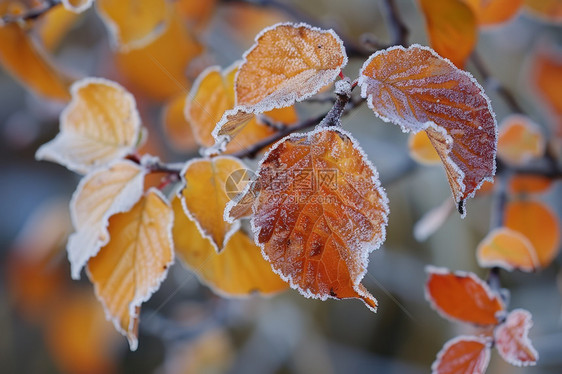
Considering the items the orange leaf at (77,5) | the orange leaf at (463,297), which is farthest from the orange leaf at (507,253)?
the orange leaf at (77,5)

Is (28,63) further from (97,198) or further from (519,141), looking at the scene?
(519,141)

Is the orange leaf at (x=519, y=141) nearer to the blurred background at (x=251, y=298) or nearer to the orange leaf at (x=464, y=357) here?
the orange leaf at (x=464, y=357)

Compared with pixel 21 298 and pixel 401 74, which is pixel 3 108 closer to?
pixel 21 298

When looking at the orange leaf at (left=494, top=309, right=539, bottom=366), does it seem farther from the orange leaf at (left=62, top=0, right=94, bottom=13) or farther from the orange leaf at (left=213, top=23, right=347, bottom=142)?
the orange leaf at (left=62, top=0, right=94, bottom=13)

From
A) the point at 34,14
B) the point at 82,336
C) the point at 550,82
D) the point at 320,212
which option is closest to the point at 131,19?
the point at 34,14

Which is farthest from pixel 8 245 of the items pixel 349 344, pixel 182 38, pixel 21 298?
pixel 182 38
